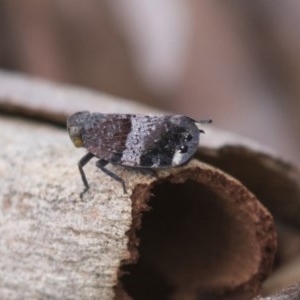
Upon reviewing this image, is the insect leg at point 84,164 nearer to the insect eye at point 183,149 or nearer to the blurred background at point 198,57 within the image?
the insect eye at point 183,149

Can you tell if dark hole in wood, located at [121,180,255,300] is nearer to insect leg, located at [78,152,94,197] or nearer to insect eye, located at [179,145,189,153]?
insect eye, located at [179,145,189,153]

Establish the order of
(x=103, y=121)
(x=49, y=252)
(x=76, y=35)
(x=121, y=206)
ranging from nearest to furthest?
1. (x=121, y=206)
2. (x=49, y=252)
3. (x=103, y=121)
4. (x=76, y=35)

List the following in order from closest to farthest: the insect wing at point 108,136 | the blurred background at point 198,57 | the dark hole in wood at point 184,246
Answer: the dark hole in wood at point 184,246 < the insect wing at point 108,136 < the blurred background at point 198,57

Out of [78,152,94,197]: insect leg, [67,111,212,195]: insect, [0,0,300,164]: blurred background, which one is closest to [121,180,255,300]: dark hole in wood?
[67,111,212,195]: insect

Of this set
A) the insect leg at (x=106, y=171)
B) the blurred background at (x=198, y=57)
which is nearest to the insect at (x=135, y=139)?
the insect leg at (x=106, y=171)

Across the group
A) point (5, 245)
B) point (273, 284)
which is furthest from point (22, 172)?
point (273, 284)

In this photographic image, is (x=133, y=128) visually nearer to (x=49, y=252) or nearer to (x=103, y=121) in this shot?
(x=103, y=121)
